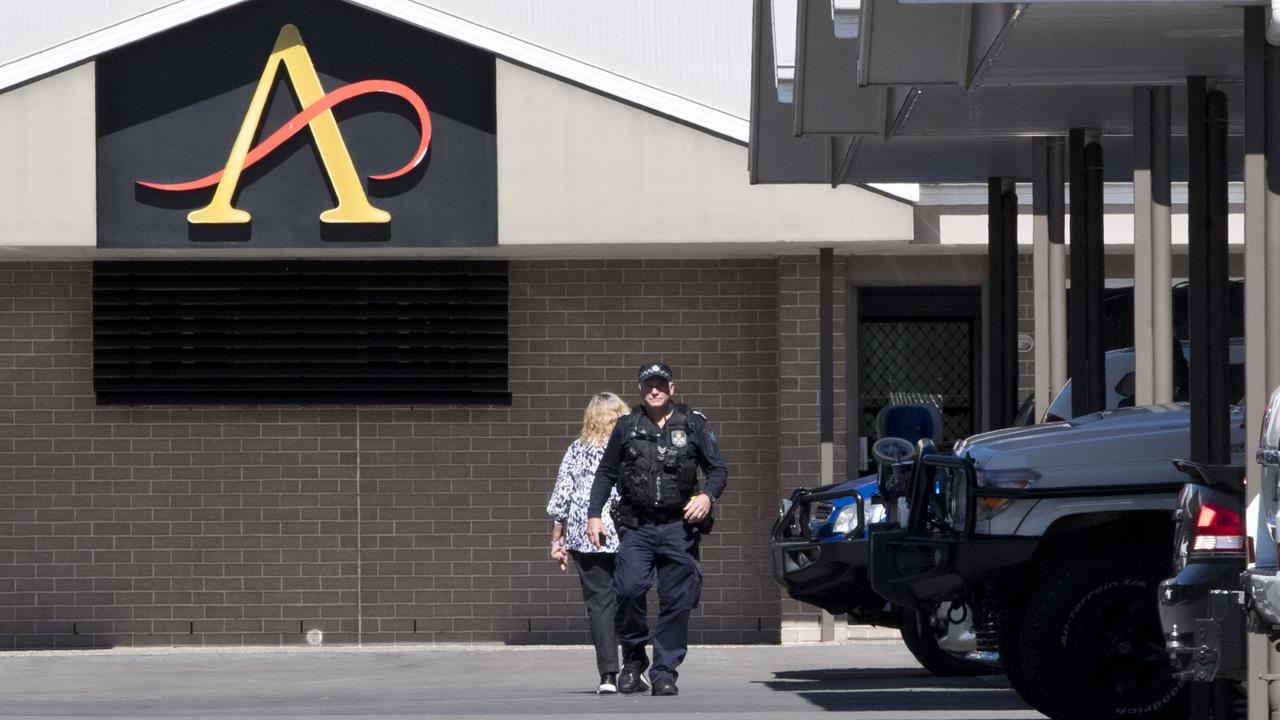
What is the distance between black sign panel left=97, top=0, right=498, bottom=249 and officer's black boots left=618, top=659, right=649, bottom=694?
4273 millimetres

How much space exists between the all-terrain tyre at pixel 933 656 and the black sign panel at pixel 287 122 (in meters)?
4.39

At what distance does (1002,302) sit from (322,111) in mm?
4931

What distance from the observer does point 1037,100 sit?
11781 millimetres

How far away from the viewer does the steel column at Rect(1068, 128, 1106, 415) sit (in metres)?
12.2

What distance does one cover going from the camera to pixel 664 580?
38.3 feet

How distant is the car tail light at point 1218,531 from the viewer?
7383mm

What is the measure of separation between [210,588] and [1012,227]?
678cm

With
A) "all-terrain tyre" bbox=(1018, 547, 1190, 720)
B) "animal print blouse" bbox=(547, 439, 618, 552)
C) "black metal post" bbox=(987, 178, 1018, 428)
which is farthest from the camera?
"black metal post" bbox=(987, 178, 1018, 428)

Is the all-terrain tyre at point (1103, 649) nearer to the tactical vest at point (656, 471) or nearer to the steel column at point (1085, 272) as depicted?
the tactical vest at point (656, 471)

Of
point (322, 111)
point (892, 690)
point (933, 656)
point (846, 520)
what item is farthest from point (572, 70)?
point (892, 690)

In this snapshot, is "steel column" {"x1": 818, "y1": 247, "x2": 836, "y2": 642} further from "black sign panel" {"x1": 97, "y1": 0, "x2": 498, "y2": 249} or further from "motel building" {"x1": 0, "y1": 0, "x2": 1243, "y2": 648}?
"black sign panel" {"x1": 97, "y1": 0, "x2": 498, "y2": 249}

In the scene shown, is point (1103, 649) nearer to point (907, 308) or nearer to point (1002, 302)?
point (1002, 302)

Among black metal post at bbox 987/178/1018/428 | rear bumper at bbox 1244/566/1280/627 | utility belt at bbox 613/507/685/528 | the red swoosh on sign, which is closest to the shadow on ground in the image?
utility belt at bbox 613/507/685/528

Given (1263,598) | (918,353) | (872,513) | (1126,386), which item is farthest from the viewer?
(918,353)
